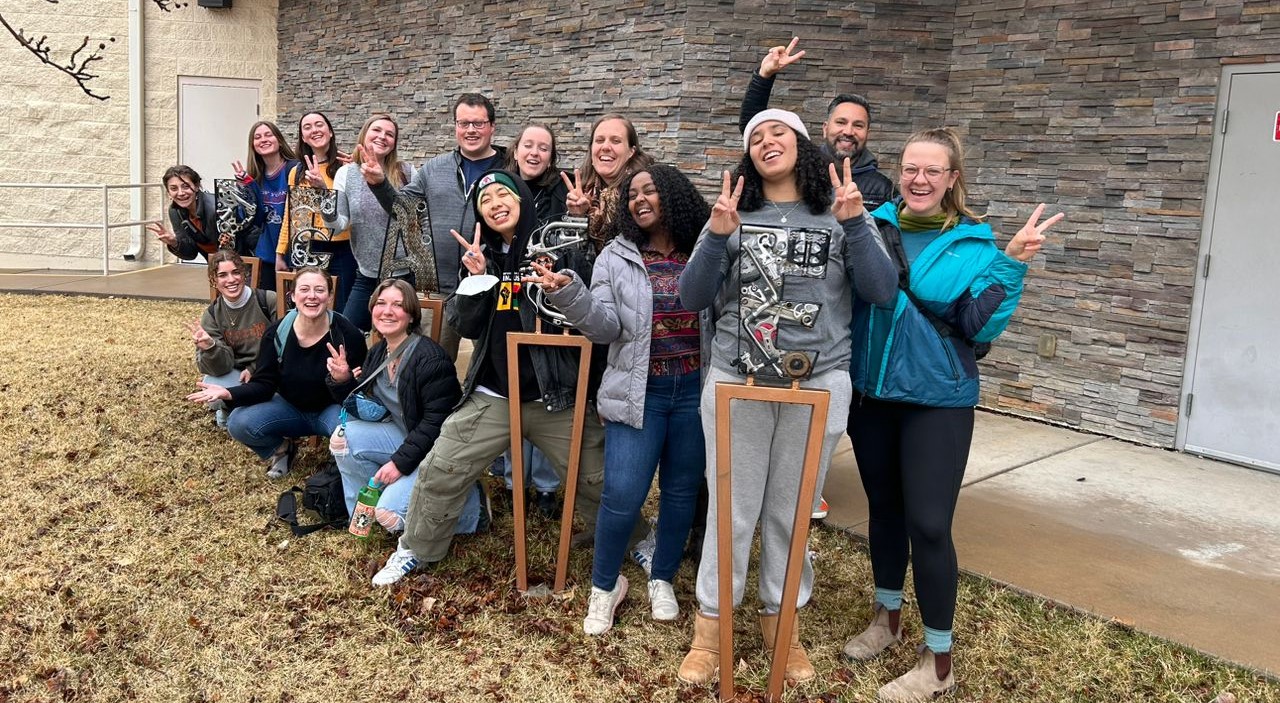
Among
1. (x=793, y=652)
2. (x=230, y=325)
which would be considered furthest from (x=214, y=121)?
(x=793, y=652)

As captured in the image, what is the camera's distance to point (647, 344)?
336 cm

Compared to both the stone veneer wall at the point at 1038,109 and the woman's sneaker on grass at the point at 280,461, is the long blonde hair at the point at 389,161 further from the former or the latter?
the stone veneer wall at the point at 1038,109

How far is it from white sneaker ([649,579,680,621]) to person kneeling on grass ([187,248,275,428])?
2.74m

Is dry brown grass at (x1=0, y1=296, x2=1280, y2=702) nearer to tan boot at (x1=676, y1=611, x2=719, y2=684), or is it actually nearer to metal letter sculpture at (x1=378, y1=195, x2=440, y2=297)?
tan boot at (x1=676, y1=611, x2=719, y2=684)

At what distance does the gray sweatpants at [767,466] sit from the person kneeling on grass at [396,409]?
1.45 m

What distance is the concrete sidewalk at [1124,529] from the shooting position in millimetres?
3666

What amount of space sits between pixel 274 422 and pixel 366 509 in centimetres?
100

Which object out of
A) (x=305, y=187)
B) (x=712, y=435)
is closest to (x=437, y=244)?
(x=305, y=187)

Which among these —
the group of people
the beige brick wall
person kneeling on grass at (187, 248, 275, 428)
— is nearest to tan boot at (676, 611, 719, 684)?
the group of people

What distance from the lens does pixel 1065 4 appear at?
5.91 metres

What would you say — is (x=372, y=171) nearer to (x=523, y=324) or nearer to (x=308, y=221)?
(x=308, y=221)

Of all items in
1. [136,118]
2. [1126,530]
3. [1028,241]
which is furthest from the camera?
[136,118]

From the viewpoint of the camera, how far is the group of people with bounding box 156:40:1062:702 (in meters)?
3.00

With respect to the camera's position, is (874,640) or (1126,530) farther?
(1126,530)
